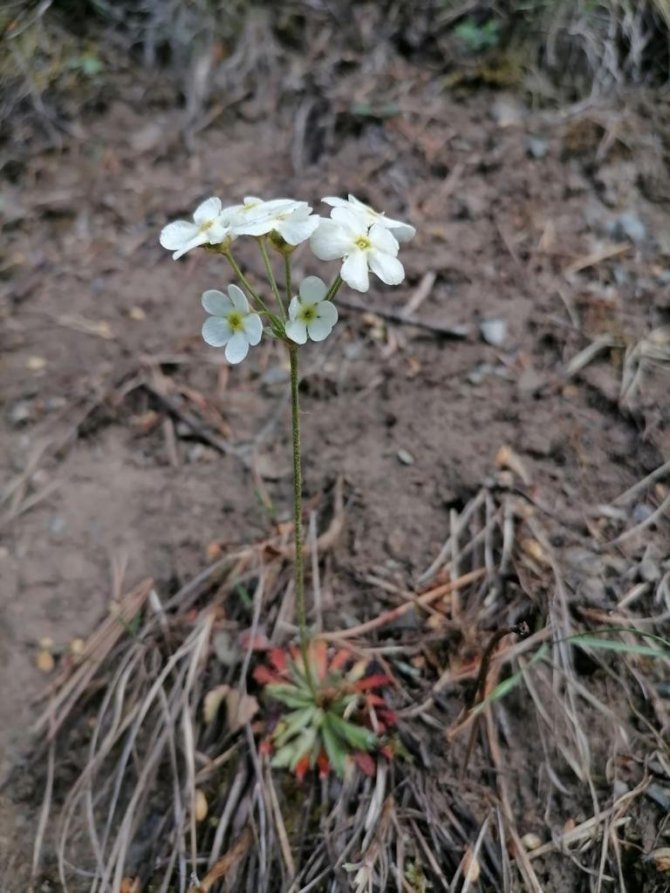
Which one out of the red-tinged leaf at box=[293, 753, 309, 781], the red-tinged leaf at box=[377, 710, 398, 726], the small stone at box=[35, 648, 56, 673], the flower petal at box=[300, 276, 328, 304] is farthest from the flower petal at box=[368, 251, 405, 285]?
the small stone at box=[35, 648, 56, 673]

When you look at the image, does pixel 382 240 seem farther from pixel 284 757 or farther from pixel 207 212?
pixel 284 757

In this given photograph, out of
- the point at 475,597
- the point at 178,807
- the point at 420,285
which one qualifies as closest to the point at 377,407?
the point at 420,285

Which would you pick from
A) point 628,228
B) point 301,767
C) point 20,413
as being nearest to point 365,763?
point 301,767

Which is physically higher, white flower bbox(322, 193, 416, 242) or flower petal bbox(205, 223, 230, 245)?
flower petal bbox(205, 223, 230, 245)

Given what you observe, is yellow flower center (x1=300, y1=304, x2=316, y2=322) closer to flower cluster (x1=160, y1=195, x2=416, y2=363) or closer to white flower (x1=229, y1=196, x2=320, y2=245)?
flower cluster (x1=160, y1=195, x2=416, y2=363)

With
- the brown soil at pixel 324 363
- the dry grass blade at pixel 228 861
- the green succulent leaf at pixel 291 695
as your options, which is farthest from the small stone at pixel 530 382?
the dry grass blade at pixel 228 861

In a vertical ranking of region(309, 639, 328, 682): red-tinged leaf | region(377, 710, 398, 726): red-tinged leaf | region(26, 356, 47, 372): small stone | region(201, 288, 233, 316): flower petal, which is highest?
region(201, 288, 233, 316): flower petal

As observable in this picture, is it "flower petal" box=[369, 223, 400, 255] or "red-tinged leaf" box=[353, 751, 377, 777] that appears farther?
"red-tinged leaf" box=[353, 751, 377, 777]

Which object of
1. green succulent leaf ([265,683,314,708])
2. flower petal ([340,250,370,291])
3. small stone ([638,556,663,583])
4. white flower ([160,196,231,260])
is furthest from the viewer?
small stone ([638,556,663,583])
